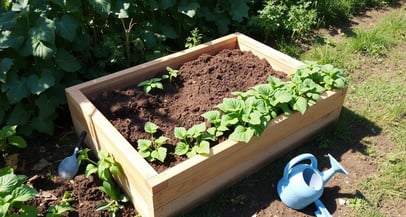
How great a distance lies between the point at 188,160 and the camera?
7.72 ft

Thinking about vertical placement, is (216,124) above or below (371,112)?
above

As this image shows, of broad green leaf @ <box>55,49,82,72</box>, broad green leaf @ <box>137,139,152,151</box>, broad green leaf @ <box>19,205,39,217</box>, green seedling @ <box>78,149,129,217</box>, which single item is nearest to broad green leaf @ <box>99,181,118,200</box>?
green seedling @ <box>78,149,129,217</box>

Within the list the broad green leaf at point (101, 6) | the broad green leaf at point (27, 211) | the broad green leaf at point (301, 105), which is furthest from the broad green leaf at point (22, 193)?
the broad green leaf at point (301, 105)

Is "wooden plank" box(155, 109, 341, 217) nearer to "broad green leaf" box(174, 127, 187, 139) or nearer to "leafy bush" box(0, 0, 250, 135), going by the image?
"broad green leaf" box(174, 127, 187, 139)

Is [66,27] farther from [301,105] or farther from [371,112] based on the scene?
[371,112]

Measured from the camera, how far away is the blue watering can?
2500 millimetres

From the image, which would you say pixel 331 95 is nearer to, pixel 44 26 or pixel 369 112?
pixel 369 112

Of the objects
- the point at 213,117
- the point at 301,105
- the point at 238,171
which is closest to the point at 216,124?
the point at 213,117

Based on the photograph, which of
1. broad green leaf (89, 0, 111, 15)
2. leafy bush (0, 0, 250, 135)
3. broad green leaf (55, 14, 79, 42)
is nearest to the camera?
leafy bush (0, 0, 250, 135)

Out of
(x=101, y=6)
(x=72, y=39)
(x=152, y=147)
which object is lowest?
(x=152, y=147)

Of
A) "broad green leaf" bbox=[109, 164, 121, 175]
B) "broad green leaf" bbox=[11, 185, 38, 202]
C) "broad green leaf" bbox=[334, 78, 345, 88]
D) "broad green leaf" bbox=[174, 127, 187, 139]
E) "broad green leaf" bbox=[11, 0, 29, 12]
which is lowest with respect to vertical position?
"broad green leaf" bbox=[109, 164, 121, 175]

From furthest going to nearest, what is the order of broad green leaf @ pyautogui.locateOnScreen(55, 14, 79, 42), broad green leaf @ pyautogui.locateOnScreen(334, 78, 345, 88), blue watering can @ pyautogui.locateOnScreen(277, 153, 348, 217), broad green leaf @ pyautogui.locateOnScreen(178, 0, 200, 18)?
broad green leaf @ pyautogui.locateOnScreen(178, 0, 200, 18) → broad green leaf @ pyautogui.locateOnScreen(334, 78, 345, 88) → broad green leaf @ pyautogui.locateOnScreen(55, 14, 79, 42) → blue watering can @ pyautogui.locateOnScreen(277, 153, 348, 217)

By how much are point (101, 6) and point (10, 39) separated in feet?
2.48

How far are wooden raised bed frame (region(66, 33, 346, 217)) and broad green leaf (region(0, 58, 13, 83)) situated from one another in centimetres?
42
